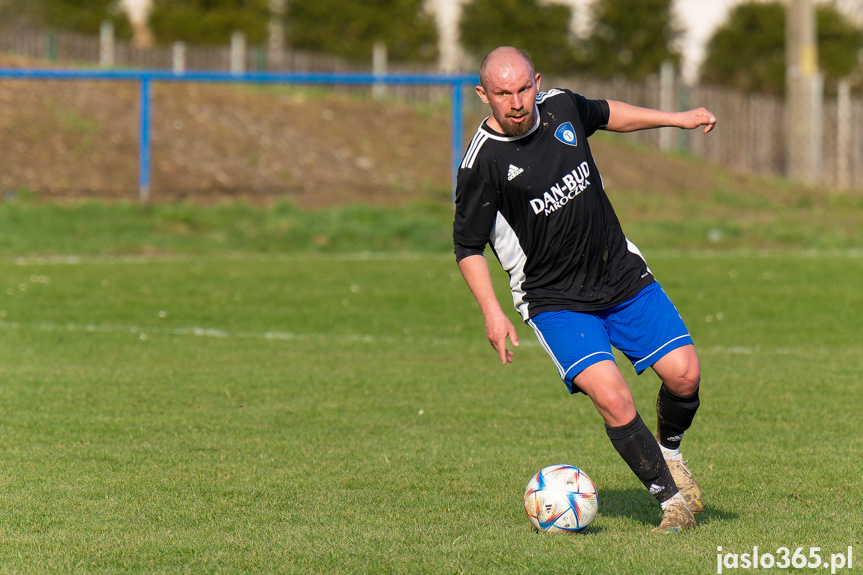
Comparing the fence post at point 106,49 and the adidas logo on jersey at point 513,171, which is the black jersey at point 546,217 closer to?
the adidas logo on jersey at point 513,171

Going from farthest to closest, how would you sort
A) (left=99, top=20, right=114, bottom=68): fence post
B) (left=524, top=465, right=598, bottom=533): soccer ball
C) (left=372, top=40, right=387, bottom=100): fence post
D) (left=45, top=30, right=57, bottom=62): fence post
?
(left=99, top=20, right=114, bottom=68): fence post < (left=372, top=40, right=387, bottom=100): fence post < (left=45, top=30, right=57, bottom=62): fence post < (left=524, top=465, right=598, bottom=533): soccer ball

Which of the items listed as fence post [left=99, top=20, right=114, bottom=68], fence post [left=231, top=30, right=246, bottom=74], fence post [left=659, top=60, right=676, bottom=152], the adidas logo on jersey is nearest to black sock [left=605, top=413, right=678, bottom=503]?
the adidas logo on jersey

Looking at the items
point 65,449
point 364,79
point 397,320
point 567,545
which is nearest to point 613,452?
point 567,545

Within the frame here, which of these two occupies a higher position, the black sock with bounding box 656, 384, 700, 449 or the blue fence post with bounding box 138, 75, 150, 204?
the blue fence post with bounding box 138, 75, 150, 204

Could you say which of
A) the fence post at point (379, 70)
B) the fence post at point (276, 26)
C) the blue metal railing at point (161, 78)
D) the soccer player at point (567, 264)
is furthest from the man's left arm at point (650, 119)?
the fence post at point (276, 26)

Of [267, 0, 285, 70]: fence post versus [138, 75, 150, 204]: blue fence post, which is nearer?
[138, 75, 150, 204]: blue fence post

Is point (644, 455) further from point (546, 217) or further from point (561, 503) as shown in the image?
point (546, 217)

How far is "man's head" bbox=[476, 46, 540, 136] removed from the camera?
4.78 metres

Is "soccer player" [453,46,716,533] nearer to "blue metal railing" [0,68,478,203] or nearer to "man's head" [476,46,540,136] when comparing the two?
"man's head" [476,46,540,136]

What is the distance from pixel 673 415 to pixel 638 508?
1.47 ft

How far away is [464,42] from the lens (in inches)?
1443

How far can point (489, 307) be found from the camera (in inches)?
190

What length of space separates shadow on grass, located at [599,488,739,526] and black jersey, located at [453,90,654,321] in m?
0.94

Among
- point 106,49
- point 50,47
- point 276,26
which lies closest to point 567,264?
point 50,47
